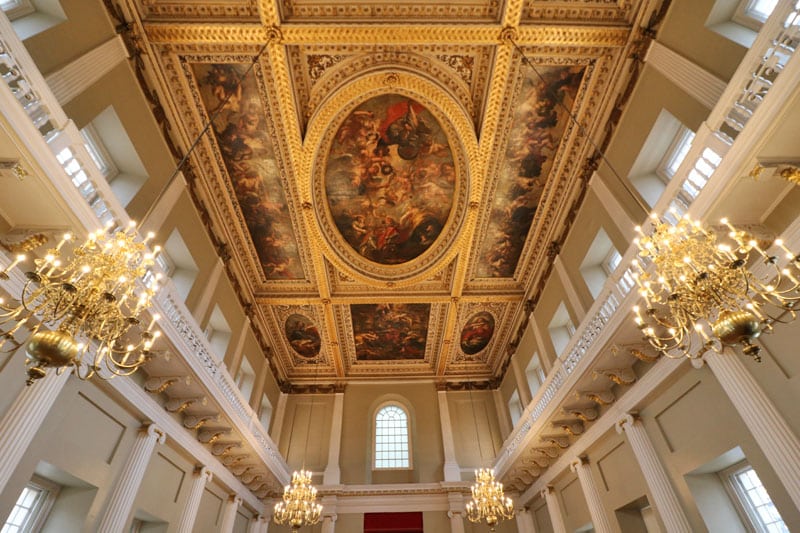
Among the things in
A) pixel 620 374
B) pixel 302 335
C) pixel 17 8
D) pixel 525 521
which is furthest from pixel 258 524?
pixel 17 8

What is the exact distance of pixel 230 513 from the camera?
1082cm

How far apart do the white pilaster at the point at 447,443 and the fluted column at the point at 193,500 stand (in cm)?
767

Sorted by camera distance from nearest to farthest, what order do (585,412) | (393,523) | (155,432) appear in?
1. (155,432)
2. (585,412)
3. (393,523)

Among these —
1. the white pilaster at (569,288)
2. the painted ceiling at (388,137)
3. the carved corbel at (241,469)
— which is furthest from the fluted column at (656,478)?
the carved corbel at (241,469)

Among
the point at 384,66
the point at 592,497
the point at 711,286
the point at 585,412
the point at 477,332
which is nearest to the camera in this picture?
the point at 711,286

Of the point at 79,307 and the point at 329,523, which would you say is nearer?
the point at 79,307

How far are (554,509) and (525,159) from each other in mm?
9249

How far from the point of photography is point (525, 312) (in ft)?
40.7

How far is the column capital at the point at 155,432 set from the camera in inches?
293

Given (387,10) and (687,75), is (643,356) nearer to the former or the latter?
(687,75)

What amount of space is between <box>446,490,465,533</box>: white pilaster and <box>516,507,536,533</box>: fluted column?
1800 millimetres

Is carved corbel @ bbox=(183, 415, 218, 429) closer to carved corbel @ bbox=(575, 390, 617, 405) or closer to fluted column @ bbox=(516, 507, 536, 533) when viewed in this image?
carved corbel @ bbox=(575, 390, 617, 405)

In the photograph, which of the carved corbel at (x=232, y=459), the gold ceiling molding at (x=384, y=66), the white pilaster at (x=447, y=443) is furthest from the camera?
the white pilaster at (x=447, y=443)

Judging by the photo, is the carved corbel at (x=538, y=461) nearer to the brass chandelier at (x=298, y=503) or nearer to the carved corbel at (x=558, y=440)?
the carved corbel at (x=558, y=440)
